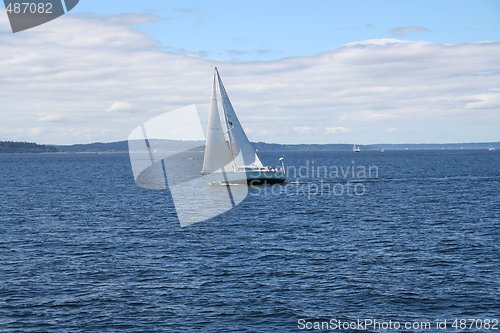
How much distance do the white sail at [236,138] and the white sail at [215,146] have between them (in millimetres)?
1275

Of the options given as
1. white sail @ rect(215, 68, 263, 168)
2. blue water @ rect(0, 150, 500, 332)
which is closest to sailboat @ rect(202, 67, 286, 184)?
white sail @ rect(215, 68, 263, 168)

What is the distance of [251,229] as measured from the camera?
62312 mm

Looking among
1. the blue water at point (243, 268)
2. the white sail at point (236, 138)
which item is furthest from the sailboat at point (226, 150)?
the blue water at point (243, 268)

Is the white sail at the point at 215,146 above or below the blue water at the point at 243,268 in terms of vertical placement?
above

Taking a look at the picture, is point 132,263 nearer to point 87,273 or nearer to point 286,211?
point 87,273

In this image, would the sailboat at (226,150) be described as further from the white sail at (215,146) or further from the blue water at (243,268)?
the blue water at (243,268)

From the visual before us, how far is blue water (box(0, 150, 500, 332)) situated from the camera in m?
33.5

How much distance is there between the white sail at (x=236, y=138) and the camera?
10144 centimetres

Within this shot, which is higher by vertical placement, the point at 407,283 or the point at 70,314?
the point at 70,314

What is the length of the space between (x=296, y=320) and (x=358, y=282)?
26.8 ft

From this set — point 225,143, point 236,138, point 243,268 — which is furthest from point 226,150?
point 243,268

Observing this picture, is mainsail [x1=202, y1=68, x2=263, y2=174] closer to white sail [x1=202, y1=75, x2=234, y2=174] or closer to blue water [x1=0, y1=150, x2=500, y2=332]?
white sail [x1=202, y1=75, x2=234, y2=174]

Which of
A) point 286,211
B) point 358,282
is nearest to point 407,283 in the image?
point 358,282

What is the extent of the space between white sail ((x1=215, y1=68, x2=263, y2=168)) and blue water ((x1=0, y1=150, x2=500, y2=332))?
2434cm
